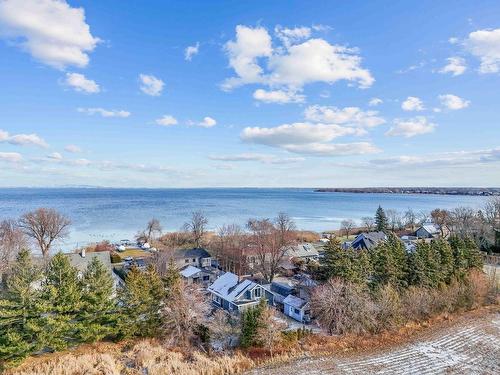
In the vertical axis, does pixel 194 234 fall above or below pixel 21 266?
below

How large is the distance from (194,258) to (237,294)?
Result: 20.1 meters

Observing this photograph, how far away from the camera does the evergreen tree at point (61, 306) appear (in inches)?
805

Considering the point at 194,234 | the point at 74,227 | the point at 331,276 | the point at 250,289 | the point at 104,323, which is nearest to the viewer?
the point at 104,323

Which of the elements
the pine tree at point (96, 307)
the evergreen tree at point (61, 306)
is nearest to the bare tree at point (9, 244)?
the evergreen tree at point (61, 306)

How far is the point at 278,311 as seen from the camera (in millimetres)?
30312

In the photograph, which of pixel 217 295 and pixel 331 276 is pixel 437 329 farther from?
pixel 217 295

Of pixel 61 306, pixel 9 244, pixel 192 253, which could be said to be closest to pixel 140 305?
pixel 61 306

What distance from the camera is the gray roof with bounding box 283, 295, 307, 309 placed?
2852 centimetres

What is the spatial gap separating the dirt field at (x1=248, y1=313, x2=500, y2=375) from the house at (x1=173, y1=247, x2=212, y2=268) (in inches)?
1159

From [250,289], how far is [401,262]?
14027 millimetres

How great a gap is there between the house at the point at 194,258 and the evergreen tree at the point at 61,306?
81.4ft

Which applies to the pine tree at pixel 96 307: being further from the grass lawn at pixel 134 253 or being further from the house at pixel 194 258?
the grass lawn at pixel 134 253

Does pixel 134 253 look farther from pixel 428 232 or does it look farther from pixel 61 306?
pixel 428 232

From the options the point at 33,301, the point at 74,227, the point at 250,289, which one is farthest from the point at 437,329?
the point at 74,227
